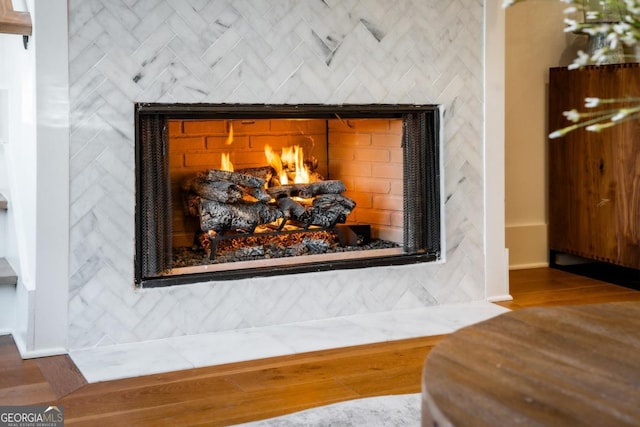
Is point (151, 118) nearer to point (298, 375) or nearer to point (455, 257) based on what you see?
point (298, 375)

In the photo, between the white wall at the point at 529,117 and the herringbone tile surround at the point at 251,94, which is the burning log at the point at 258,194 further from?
the white wall at the point at 529,117

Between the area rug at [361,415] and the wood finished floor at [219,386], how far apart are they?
73 millimetres

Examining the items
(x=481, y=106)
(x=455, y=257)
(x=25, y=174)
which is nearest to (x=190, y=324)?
(x=25, y=174)

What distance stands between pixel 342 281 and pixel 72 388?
1313 millimetres

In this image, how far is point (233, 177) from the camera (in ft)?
12.4

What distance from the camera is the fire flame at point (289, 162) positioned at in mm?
4051

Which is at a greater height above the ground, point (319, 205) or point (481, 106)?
point (481, 106)

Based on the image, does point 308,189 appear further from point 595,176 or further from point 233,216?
point 595,176

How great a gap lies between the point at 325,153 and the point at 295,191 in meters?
0.32

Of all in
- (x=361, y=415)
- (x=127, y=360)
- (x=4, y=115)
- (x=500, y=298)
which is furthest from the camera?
(x=500, y=298)

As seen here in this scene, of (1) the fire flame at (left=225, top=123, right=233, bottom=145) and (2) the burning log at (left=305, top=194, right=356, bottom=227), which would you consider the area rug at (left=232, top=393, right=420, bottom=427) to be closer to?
(2) the burning log at (left=305, top=194, right=356, bottom=227)

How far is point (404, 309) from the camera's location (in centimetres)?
395

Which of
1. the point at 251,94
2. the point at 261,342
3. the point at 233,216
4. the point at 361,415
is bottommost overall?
the point at 361,415

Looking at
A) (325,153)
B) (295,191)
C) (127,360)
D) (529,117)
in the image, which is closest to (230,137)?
(295,191)
